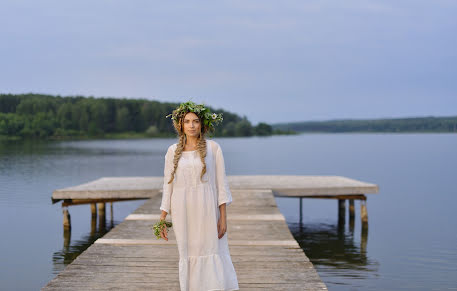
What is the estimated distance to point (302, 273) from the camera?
19.4ft

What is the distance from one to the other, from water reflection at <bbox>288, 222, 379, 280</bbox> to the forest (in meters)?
45.8

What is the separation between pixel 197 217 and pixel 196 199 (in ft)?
0.55

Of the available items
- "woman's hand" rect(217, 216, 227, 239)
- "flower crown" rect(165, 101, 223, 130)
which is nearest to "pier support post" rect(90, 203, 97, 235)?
"woman's hand" rect(217, 216, 227, 239)

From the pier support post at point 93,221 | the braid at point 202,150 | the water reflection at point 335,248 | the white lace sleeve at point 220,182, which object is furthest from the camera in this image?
the pier support post at point 93,221

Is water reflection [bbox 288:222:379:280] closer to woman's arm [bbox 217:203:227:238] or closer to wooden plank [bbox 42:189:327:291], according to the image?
wooden plank [bbox 42:189:327:291]

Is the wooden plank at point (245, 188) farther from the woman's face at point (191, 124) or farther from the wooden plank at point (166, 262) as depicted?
the woman's face at point (191, 124)

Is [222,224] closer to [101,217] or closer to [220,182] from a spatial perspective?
[220,182]

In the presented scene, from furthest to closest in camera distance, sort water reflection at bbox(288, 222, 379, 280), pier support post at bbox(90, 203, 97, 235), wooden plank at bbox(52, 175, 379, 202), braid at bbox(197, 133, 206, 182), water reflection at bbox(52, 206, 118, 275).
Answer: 1. pier support post at bbox(90, 203, 97, 235)
2. wooden plank at bbox(52, 175, 379, 202)
3. water reflection at bbox(52, 206, 118, 275)
4. water reflection at bbox(288, 222, 379, 280)
5. braid at bbox(197, 133, 206, 182)

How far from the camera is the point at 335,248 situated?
12.9 meters

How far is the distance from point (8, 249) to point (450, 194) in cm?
2223

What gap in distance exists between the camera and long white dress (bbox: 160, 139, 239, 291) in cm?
452

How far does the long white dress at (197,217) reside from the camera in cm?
452

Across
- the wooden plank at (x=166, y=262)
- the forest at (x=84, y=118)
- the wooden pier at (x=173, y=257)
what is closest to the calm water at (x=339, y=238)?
the wooden pier at (x=173, y=257)

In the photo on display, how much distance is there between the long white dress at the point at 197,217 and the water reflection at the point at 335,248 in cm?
635
